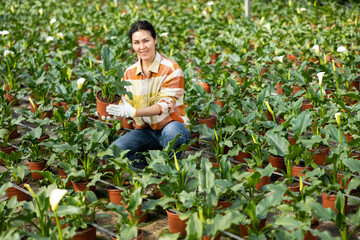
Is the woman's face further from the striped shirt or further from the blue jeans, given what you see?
the blue jeans

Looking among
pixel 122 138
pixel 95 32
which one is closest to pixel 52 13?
pixel 95 32

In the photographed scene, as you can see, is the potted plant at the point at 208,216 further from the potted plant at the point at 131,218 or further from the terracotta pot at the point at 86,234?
the terracotta pot at the point at 86,234

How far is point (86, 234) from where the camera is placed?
107 inches

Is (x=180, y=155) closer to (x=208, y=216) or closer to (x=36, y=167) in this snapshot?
(x=208, y=216)

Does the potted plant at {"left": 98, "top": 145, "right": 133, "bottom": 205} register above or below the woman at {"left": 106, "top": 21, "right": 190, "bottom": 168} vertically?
below

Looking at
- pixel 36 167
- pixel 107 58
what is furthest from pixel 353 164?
pixel 107 58

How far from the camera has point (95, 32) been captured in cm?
748

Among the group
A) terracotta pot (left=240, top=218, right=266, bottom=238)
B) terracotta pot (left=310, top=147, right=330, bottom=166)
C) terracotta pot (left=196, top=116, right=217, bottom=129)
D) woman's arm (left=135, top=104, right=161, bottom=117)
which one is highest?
woman's arm (left=135, top=104, right=161, bottom=117)

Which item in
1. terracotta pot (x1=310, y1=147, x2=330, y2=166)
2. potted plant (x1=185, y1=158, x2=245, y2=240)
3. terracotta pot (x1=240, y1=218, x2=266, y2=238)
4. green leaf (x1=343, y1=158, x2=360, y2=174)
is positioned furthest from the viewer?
terracotta pot (x1=310, y1=147, x2=330, y2=166)

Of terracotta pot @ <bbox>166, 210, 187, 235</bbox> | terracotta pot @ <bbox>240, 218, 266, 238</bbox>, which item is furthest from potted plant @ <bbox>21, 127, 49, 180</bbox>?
terracotta pot @ <bbox>240, 218, 266, 238</bbox>

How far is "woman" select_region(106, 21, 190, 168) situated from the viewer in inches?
137

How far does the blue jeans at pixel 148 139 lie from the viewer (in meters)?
3.49

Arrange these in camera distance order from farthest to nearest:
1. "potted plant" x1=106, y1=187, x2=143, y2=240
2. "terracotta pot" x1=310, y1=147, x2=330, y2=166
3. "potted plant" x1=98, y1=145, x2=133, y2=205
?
1. "terracotta pot" x1=310, y1=147, x2=330, y2=166
2. "potted plant" x1=98, y1=145, x2=133, y2=205
3. "potted plant" x1=106, y1=187, x2=143, y2=240

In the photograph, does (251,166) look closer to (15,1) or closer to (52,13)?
(52,13)
